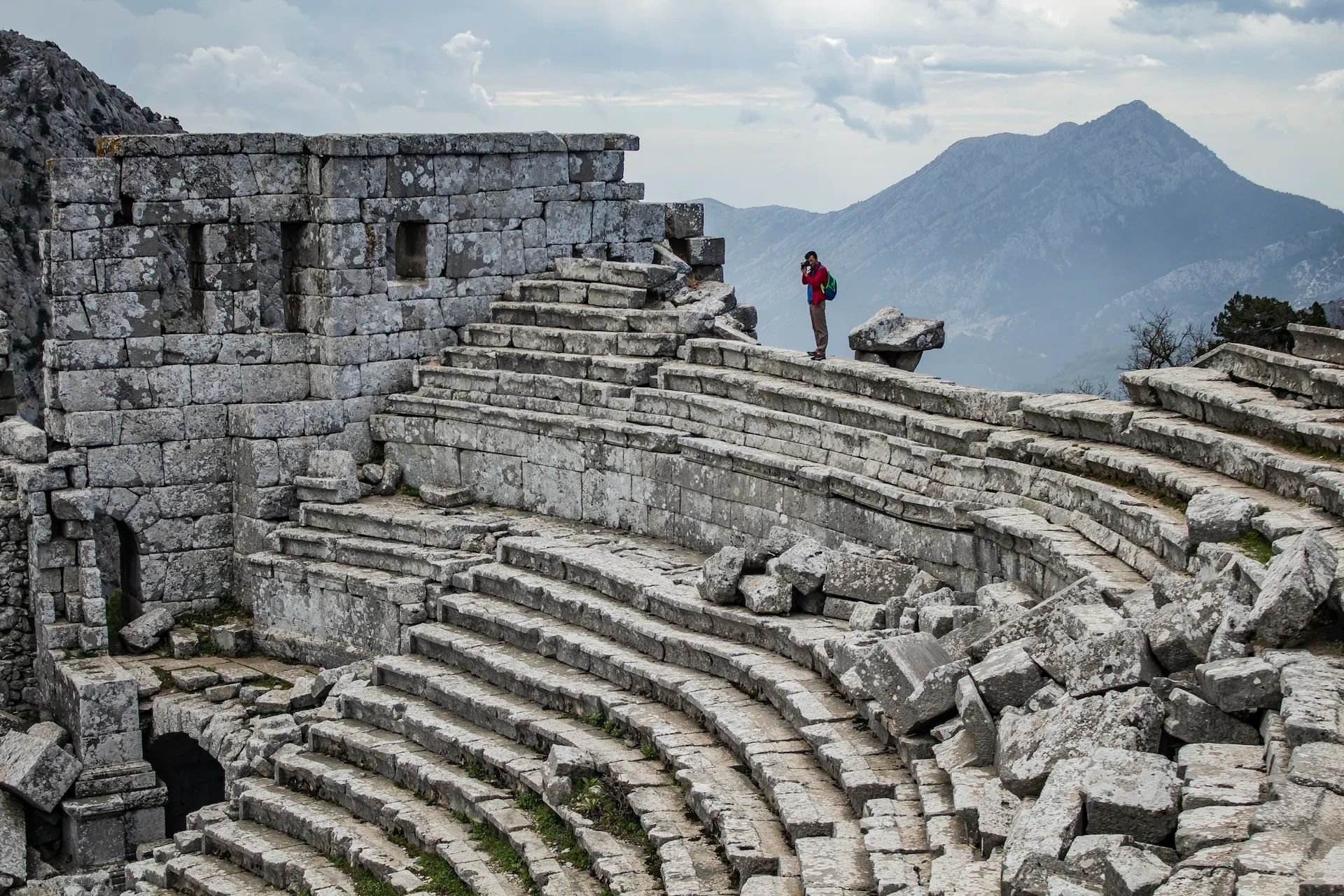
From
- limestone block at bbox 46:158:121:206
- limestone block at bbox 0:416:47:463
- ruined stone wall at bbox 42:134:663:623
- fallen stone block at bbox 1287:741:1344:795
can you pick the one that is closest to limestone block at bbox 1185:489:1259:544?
fallen stone block at bbox 1287:741:1344:795

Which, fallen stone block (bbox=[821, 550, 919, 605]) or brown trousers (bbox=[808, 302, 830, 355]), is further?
brown trousers (bbox=[808, 302, 830, 355])

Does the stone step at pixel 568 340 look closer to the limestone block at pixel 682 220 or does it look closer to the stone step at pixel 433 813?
the limestone block at pixel 682 220

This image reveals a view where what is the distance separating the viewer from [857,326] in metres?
19.2

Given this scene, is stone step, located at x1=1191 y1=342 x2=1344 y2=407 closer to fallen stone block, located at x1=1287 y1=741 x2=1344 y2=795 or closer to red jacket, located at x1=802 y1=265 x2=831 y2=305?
red jacket, located at x1=802 y1=265 x2=831 y2=305

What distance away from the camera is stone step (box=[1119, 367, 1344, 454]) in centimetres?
1322

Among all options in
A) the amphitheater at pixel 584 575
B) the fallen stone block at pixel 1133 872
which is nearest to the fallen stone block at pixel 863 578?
the amphitheater at pixel 584 575

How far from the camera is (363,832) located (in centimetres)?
1548

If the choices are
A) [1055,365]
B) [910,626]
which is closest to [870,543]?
[910,626]

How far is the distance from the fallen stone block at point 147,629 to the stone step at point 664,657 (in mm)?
4265

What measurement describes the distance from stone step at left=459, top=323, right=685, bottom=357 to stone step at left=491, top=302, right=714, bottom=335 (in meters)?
0.09

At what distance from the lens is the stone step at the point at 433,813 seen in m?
13.5

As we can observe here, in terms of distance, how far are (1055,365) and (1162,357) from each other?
115 m

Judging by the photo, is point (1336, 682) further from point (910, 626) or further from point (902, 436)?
point (902, 436)

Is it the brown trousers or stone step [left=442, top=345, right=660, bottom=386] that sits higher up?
the brown trousers
